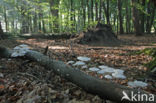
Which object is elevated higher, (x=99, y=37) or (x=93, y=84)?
(x=99, y=37)

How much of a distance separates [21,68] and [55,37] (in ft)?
29.1

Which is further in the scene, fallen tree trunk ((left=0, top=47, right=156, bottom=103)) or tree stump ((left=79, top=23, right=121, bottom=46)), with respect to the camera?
tree stump ((left=79, top=23, right=121, bottom=46))

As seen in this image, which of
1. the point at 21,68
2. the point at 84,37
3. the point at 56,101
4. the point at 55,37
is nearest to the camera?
the point at 56,101

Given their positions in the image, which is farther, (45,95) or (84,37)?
(84,37)

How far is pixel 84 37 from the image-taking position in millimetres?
9133

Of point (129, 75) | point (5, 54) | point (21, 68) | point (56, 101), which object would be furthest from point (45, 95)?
point (5, 54)

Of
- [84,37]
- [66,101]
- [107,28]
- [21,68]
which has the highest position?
[107,28]

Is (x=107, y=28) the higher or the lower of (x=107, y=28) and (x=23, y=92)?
the higher

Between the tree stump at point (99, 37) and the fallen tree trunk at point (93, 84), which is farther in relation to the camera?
the tree stump at point (99, 37)

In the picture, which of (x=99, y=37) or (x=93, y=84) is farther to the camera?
(x=99, y=37)

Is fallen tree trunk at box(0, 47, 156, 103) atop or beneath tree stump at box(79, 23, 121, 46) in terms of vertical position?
beneath

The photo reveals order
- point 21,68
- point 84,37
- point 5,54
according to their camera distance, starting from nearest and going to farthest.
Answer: point 21,68 → point 5,54 → point 84,37

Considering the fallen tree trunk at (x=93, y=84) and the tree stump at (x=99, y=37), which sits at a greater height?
the tree stump at (x=99, y=37)

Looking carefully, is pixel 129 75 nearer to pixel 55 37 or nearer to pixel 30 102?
pixel 30 102
